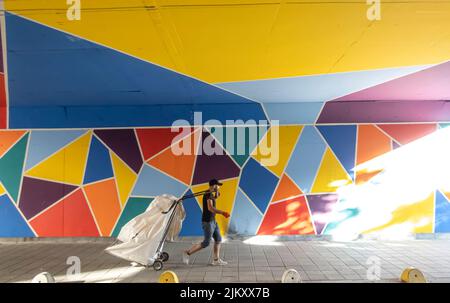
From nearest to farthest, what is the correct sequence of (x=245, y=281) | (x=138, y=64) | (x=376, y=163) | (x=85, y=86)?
(x=245, y=281) → (x=138, y=64) → (x=85, y=86) → (x=376, y=163)

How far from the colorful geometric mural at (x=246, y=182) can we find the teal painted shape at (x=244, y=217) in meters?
0.02

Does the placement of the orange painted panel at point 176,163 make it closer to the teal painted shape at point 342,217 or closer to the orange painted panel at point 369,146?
the teal painted shape at point 342,217

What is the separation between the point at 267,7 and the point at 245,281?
3.79m

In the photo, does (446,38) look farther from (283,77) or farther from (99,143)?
(99,143)

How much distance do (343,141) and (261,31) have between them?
4.41 m

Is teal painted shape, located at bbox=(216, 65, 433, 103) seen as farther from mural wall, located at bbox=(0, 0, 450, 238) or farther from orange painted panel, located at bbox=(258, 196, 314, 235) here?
orange painted panel, located at bbox=(258, 196, 314, 235)

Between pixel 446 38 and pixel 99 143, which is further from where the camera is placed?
pixel 99 143

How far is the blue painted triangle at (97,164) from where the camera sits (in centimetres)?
803

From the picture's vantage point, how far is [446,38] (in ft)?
15.2

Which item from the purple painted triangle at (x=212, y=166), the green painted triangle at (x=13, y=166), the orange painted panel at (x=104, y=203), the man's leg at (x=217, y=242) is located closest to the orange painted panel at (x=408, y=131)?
the purple painted triangle at (x=212, y=166)

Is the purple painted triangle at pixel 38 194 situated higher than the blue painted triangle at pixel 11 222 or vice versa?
the purple painted triangle at pixel 38 194
